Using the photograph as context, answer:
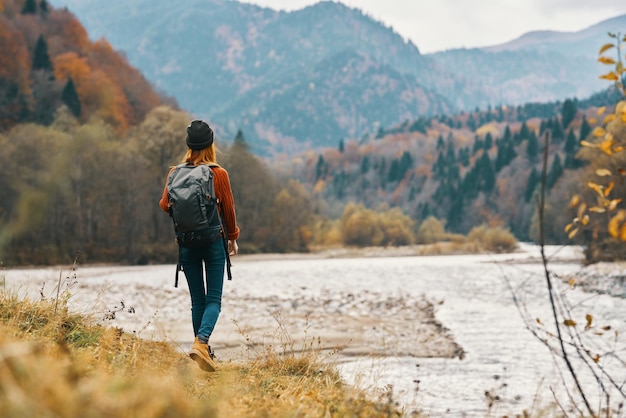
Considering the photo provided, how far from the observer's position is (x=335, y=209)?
116 metres

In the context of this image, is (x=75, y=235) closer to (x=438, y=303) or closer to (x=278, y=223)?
(x=278, y=223)

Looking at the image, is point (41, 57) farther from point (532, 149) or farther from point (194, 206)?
point (532, 149)

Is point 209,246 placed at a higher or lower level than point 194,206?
lower

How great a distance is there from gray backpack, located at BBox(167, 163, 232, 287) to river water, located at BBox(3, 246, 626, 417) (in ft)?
3.24

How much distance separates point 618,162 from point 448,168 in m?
128

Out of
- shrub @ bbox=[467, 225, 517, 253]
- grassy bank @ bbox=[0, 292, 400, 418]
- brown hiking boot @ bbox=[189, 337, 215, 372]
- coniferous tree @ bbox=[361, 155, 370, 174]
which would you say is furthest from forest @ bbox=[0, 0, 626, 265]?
coniferous tree @ bbox=[361, 155, 370, 174]

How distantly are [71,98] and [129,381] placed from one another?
69192mm

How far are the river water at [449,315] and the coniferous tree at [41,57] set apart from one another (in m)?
36.4

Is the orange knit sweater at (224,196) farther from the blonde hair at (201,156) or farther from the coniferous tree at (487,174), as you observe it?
the coniferous tree at (487,174)

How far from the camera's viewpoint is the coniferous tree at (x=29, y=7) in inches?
3255

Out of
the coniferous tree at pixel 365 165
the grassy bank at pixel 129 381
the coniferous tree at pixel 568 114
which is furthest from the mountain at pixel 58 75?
the coniferous tree at pixel 365 165

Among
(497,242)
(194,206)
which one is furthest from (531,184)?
(194,206)

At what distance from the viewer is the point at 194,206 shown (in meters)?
6.48

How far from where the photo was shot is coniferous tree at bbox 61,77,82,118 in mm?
66875
